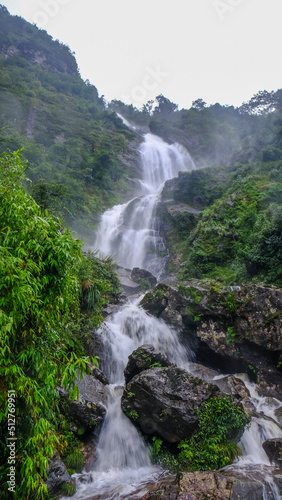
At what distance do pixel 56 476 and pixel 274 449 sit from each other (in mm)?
5123

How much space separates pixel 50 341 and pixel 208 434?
5.08m

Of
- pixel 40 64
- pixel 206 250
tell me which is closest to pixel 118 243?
pixel 206 250

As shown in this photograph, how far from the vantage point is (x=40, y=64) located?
5941 centimetres

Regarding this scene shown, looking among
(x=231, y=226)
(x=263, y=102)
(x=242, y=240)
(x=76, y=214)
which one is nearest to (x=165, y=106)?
(x=263, y=102)

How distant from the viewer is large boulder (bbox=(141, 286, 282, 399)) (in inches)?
365

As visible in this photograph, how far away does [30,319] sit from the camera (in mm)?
3486

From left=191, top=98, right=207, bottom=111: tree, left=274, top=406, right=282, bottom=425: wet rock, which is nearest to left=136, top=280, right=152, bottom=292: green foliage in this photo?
left=274, top=406, right=282, bottom=425: wet rock

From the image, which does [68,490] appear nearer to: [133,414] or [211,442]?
[133,414]

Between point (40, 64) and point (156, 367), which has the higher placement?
point (40, 64)

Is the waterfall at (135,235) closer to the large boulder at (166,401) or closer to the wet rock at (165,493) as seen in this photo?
the large boulder at (166,401)

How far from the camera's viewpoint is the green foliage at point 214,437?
235 inches

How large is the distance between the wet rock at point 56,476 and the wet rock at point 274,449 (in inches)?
189

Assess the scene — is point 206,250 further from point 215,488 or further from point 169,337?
point 215,488

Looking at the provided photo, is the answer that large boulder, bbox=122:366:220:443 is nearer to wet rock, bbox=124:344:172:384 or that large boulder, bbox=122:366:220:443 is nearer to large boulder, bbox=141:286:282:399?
wet rock, bbox=124:344:172:384
